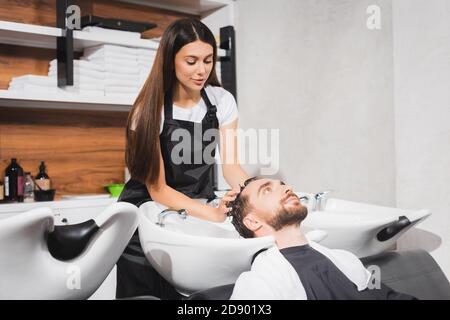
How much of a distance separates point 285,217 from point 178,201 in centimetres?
38

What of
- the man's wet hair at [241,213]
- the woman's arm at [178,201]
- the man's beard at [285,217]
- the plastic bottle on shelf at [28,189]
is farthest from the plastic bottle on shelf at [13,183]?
the man's beard at [285,217]

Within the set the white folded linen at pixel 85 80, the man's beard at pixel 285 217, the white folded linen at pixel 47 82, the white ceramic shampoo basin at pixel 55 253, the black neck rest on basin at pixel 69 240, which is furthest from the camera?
the white folded linen at pixel 85 80

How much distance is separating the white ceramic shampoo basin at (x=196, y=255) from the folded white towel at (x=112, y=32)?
1.09m

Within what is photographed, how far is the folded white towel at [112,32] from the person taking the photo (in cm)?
212

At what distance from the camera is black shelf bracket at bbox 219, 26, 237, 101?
241 cm

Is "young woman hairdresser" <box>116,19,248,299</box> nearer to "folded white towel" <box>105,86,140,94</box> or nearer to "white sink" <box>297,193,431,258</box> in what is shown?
"white sink" <box>297,193,431,258</box>

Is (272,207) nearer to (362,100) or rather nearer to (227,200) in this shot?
(227,200)

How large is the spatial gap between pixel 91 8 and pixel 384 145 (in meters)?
1.43

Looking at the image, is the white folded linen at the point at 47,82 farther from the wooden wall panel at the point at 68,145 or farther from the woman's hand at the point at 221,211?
the woman's hand at the point at 221,211

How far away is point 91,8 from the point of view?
2291 millimetres

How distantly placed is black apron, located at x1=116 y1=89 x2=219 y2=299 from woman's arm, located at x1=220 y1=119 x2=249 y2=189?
39mm

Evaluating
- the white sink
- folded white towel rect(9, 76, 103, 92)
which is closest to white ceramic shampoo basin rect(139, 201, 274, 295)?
the white sink

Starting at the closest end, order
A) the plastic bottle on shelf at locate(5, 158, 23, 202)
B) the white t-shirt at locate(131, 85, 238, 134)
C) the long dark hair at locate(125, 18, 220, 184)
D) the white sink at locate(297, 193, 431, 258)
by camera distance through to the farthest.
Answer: the white sink at locate(297, 193, 431, 258)
the long dark hair at locate(125, 18, 220, 184)
the white t-shirt at locate(131, 85, 238, 134)
the plastic bottle on shelf at locate(5, 158, 23, 202)
